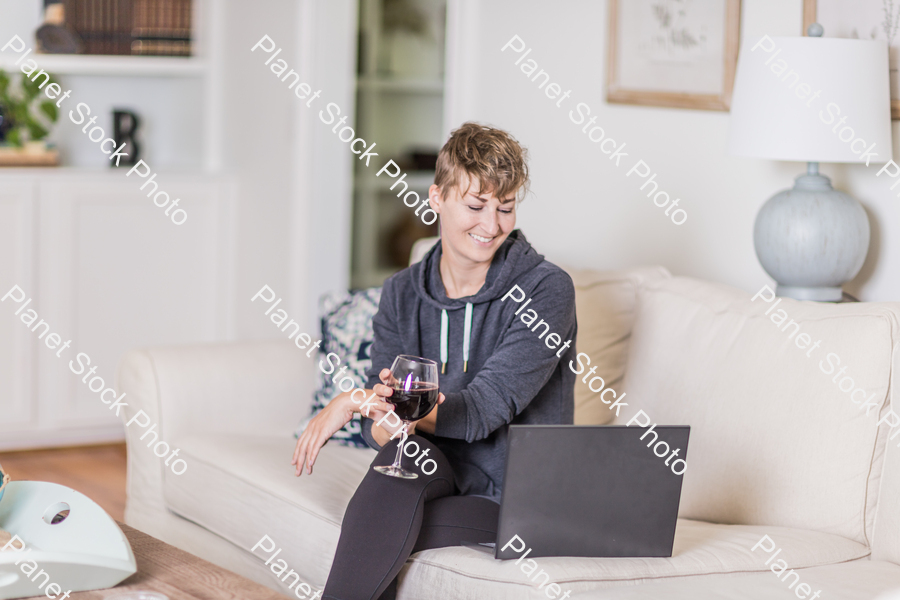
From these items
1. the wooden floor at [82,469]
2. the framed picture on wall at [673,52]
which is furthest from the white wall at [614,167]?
the wooden floor at [82,469]

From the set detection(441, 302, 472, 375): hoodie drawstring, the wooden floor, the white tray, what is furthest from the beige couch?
the wooden floor

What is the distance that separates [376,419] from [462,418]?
0.49 ft

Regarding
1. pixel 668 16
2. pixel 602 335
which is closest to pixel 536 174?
pixel 668 16

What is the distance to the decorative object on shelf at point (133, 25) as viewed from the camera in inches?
146

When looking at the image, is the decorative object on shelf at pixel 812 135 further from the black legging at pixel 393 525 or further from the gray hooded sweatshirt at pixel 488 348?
the black legging at pixel 393 525

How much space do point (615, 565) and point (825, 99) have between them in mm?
971

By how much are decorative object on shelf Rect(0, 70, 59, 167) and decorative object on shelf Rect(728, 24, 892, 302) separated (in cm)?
246

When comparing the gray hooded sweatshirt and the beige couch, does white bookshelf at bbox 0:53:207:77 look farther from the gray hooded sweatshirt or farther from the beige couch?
the gray hooded sweatshirt

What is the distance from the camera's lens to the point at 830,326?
1.87 meters

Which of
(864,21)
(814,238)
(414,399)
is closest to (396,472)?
(414,399)

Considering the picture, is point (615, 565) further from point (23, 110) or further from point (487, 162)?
point (23, 110)

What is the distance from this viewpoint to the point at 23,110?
3572 millimetres

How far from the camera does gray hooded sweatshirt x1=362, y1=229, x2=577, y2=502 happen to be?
1.78 metres

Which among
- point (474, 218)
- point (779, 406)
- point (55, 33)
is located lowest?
point (779, 406)
